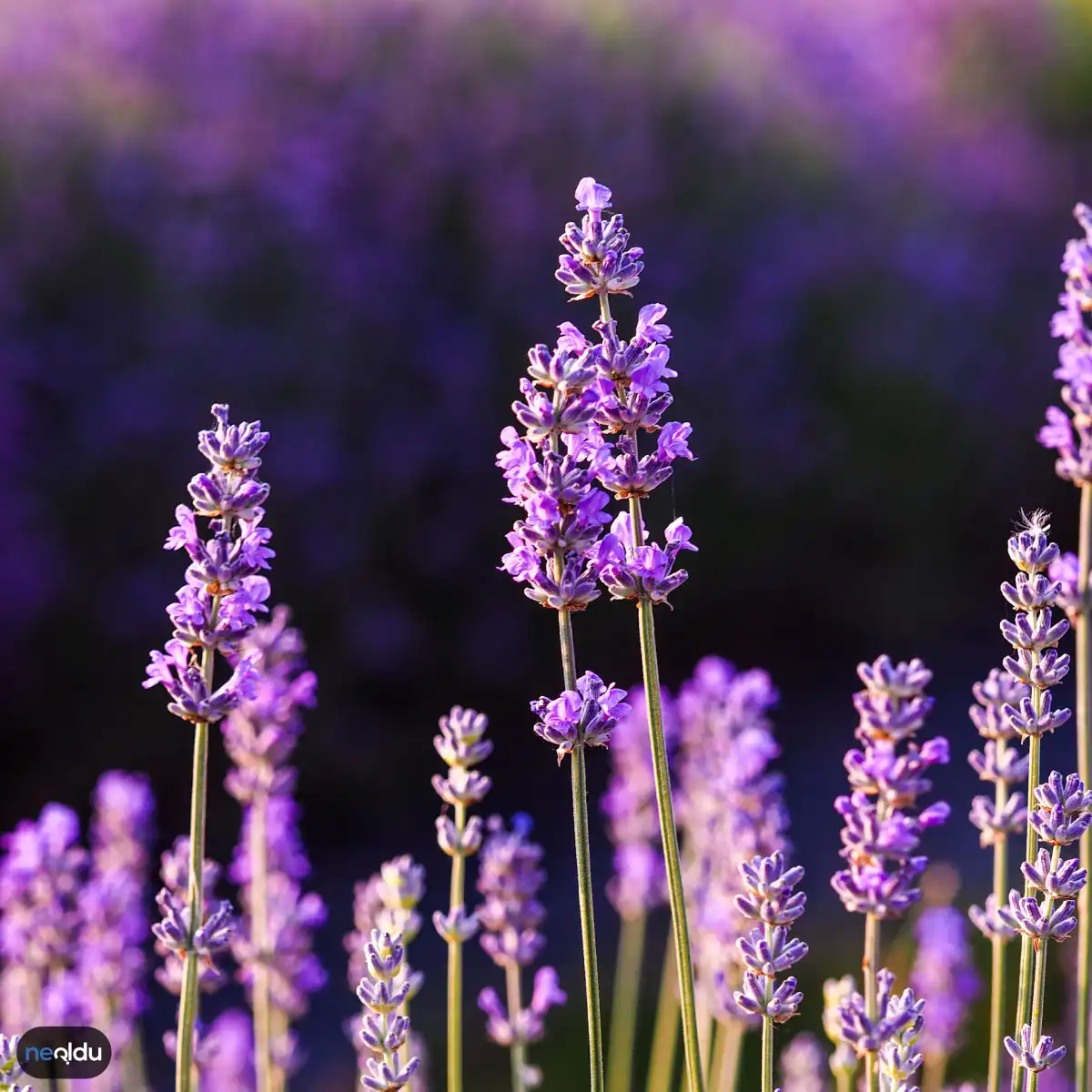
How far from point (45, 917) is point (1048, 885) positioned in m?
1.75

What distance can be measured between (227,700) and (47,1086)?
120cm

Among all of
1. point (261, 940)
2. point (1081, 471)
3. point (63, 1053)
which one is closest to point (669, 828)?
point (1081, 471)

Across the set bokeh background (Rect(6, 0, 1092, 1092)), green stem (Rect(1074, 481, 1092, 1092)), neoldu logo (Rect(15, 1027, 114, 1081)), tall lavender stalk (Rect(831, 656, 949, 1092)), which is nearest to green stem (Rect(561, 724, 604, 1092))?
tall lavender stalk (Rect(831, 656, 949, 1092))

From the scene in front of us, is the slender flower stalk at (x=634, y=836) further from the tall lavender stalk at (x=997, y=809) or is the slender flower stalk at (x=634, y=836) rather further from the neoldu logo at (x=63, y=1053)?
the neoldu logo at (x=63, y=1053)

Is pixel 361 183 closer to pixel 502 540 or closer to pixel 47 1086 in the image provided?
pixel 502 540

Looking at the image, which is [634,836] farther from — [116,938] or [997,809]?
[997,809]

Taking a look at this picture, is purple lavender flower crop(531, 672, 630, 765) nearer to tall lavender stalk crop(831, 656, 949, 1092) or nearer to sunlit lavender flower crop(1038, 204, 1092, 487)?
tall lavender stalk crop(831, 656, 949, 1092)

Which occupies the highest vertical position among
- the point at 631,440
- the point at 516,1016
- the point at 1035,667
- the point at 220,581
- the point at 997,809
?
the point at 631,440

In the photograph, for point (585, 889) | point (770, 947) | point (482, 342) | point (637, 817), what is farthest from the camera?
point (482, 342)

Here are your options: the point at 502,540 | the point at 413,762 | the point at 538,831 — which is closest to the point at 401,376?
the point at 502,540

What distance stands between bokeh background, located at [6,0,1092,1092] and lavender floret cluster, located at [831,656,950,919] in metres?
3.66

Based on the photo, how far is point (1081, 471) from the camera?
1.90 metres

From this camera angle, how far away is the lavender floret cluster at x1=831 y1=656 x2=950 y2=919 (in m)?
1.48

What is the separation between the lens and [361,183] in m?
7.61
